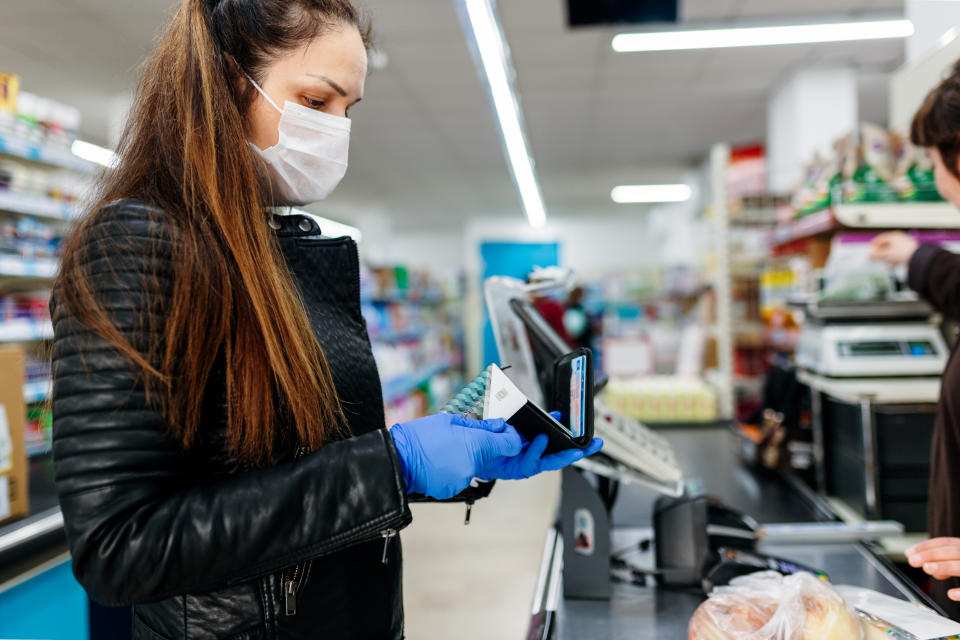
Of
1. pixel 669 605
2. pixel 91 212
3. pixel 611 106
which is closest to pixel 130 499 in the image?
pixel 91 212

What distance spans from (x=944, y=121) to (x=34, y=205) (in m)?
3.29

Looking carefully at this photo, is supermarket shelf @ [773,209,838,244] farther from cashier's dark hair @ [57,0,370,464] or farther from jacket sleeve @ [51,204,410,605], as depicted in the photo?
jacket sleeve @ [51,204,410,605]

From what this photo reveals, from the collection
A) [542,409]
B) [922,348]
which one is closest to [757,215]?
[922,348]

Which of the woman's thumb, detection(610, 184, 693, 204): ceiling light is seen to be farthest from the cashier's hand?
detection(610, 184, 693, 204): ceiling light

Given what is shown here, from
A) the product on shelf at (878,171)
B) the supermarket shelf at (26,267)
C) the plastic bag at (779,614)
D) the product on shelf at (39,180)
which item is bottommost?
the plastic bag at (779,614)

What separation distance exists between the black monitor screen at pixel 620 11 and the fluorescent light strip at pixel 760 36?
1.28m

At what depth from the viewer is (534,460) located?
3.24 ft

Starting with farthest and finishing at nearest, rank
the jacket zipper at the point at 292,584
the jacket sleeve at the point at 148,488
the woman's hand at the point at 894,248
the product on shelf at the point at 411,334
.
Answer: the product on shelf at the point at 411,334, the woman's hand at the point at 894,248, the jacket zipper at the point at 292,584, the jacket sleeve at the point at 148,488

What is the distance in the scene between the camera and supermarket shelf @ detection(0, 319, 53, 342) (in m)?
2.74

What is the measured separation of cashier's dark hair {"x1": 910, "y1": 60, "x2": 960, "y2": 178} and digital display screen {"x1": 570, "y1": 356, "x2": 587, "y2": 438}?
1.06 metres

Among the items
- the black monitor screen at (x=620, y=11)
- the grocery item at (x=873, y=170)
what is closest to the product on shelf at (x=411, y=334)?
the black monitor screen at (x=620, y=11)

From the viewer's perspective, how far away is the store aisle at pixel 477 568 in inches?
109

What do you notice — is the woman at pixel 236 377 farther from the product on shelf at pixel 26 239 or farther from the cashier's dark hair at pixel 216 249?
the product on shelf at pixel 26 239

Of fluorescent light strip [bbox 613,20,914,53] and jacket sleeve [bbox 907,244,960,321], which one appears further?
fluorescent light strip [bbox 613,20,914,53]
